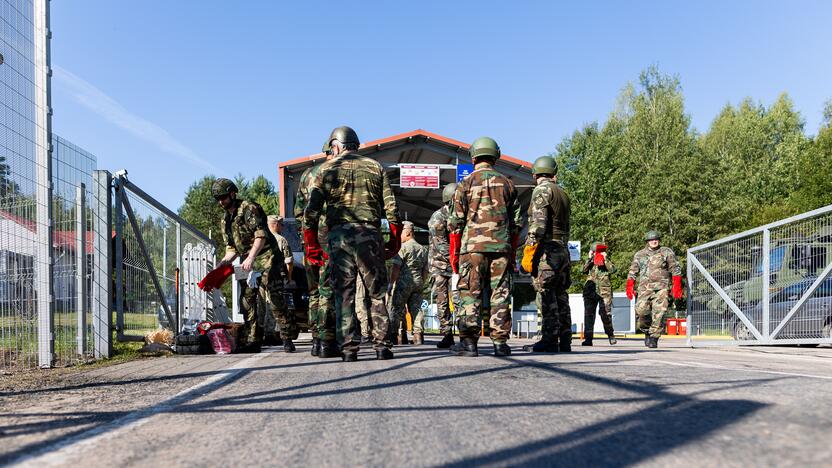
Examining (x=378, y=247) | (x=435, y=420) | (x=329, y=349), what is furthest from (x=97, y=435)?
(x=329, y=349)

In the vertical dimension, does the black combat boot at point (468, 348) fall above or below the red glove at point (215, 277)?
below

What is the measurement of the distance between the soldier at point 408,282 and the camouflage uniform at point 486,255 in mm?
3494

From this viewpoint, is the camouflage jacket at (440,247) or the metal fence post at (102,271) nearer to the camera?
the metal fence post at (102,271)

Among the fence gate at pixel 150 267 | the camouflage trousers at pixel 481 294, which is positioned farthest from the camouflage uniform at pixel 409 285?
the camouflage trousers at pixel 481 294

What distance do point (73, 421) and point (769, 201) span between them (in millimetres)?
48548

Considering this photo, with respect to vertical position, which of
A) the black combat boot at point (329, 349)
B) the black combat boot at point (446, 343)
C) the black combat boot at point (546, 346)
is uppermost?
the black combat boot at point (329, 349)

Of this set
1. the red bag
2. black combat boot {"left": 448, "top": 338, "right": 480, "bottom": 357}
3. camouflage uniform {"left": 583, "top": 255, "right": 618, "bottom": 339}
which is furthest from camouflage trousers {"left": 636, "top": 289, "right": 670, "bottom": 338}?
the red bag

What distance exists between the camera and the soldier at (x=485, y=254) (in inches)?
253

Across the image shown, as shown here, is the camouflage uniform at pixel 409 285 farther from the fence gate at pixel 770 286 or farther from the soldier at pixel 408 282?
the fence gate at pixel 770 286

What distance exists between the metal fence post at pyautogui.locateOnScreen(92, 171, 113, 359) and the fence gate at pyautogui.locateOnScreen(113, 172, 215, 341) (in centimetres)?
29

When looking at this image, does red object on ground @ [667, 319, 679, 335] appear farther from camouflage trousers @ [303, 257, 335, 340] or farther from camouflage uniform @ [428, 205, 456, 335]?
camouflage trousers @ [303, 257, 335, 340]

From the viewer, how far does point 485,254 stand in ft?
21.3

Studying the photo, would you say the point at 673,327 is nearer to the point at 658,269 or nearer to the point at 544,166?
the point at 658,269

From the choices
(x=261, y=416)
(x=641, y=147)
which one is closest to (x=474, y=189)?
(x=261, y=416)
